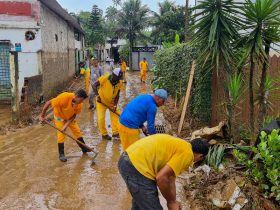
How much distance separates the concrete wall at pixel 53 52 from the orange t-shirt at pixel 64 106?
24.9 ft

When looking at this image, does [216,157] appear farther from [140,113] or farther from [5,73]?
[5,73]

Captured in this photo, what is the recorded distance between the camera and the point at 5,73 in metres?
13.5

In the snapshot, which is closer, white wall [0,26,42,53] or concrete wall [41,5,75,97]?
white wall [0,26,42,53]

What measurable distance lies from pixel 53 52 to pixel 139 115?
12031mm

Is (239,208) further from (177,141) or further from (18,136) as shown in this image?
(18,136)

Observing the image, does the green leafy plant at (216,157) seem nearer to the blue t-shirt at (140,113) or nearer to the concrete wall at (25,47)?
the blue t-shirt at (140,113)

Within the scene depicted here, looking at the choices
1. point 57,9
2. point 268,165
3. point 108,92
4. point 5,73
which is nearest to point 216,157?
point 268,165

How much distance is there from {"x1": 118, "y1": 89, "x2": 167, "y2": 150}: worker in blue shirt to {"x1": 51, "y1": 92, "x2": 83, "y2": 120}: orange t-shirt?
1.42 metres

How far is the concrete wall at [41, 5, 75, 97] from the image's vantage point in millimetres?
14352

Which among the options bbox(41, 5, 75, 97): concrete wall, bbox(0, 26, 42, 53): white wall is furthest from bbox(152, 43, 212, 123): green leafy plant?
bbox(41, 5, 75, 97): concrete wall

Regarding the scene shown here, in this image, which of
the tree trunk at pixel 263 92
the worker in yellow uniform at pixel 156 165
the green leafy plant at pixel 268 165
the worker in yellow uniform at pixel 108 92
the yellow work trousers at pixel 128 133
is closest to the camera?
the worker in yellow uniform at pixel 156 165

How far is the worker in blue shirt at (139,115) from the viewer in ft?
16.9

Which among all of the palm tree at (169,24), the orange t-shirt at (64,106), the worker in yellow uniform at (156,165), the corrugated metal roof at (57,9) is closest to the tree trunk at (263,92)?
the worker in yellow uniform at (156,165)

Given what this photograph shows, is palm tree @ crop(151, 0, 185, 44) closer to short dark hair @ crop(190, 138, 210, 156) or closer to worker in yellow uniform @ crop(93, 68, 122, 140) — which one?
worker in yellow uniform @ crop(93, 68, 122, 140)
